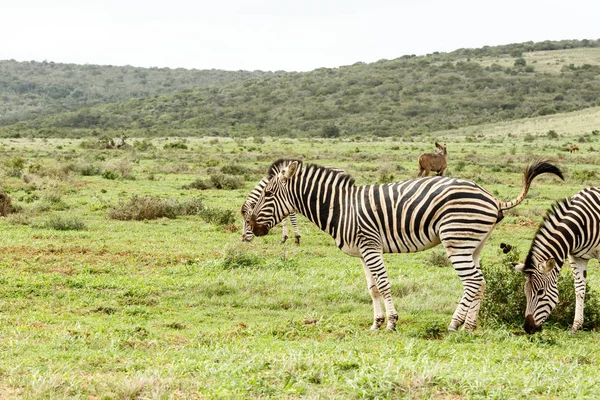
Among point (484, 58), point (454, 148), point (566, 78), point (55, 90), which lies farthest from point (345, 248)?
point (55, 90)

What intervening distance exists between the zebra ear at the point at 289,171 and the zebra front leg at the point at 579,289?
3.95 meters

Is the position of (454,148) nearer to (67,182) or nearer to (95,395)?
(67,182)

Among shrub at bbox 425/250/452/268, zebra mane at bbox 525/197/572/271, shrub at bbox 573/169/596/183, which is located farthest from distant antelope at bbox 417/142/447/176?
zebra mane at bbox 525/197/572/271

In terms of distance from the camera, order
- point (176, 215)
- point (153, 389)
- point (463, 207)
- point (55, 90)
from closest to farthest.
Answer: point (153, 389)
point (463, 207)
point (176, 215)
point (55, 90)

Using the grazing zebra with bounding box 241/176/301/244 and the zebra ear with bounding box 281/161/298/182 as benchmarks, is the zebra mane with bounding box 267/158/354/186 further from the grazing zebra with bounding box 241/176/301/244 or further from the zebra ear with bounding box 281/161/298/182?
the grazing zebra with bounding box 241/176/301/244

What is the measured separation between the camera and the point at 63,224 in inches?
646

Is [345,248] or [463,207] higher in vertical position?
[463,207]

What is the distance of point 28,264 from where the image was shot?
1230 cm

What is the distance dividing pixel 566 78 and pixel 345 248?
9160 centimetres

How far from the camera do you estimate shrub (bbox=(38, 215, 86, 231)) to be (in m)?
16.4

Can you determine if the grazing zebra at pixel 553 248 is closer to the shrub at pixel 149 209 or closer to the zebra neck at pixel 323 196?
the zebra neck at pixel 323 196

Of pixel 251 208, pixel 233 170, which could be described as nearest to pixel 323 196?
pixel 251 208

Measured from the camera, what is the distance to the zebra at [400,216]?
8523mm

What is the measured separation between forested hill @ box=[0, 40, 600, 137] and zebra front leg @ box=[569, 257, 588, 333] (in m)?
61.6
